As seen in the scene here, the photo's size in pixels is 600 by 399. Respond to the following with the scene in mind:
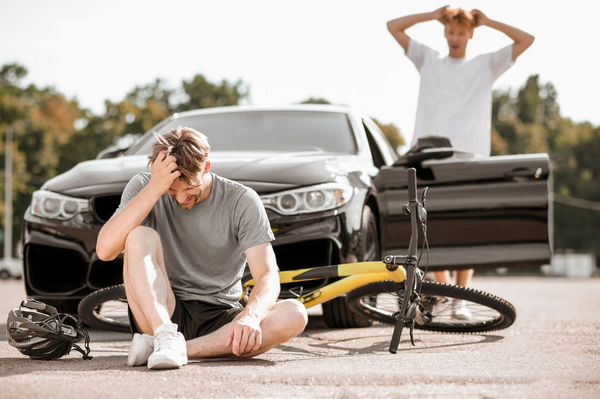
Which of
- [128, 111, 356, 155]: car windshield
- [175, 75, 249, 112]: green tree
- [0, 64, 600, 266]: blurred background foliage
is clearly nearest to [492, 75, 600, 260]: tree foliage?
[0, 64, 600, 266]: blurred background foliage

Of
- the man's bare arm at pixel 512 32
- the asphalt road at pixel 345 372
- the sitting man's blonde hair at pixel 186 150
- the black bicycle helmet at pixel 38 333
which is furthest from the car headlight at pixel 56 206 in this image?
the man's bare arm at pixel 512 32

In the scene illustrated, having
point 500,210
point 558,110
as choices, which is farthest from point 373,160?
point 558,110

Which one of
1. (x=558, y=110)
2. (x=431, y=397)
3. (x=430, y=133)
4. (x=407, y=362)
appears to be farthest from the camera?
(x=558, y=110)

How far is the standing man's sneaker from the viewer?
3742 mm

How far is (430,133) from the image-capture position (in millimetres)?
6484

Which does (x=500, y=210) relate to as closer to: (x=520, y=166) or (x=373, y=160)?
(x=520, y=166)

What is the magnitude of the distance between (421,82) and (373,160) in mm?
708

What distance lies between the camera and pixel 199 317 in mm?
4141

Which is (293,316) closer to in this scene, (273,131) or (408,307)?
(408,307)

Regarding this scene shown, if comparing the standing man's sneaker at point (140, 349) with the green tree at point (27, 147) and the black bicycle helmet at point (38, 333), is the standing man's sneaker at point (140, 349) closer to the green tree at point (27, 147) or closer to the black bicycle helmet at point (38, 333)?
the black bicycle helmet at point (38, 333)

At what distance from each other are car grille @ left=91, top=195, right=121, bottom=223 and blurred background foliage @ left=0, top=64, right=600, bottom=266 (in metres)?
41.0

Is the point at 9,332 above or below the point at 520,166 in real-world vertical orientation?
below

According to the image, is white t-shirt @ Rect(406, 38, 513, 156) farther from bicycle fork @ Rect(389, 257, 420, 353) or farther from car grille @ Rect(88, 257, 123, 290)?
car grille @ Rect(88, 257, 123, 290)

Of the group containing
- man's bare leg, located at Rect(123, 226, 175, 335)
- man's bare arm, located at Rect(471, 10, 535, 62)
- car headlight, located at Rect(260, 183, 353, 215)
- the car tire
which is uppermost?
man's bare arm, located at Rect(471, 10, 535, 62)
